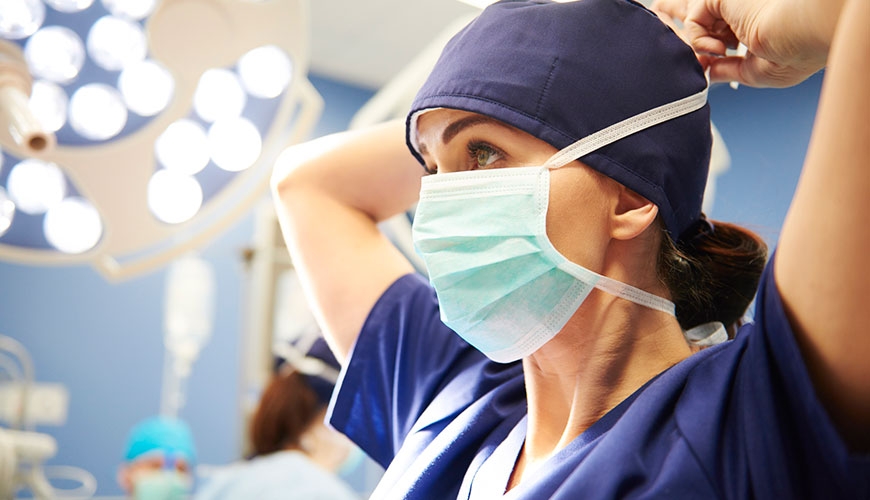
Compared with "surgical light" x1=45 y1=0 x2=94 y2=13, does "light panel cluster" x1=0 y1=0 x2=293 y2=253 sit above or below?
below

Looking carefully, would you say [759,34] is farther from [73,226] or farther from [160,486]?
[160,486]

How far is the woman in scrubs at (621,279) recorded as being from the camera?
0.70 metres

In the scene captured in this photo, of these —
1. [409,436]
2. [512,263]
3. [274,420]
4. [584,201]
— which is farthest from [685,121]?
[274,420]

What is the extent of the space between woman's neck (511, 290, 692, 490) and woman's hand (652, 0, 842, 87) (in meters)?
0.32

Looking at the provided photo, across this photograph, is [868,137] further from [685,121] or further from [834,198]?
[685,121]

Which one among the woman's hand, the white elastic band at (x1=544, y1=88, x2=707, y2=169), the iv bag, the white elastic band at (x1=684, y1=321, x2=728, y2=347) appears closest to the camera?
the woman's hand

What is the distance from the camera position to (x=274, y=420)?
2514 millimetres

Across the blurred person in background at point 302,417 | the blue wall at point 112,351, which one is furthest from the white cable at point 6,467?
the blue wall at point 112,351

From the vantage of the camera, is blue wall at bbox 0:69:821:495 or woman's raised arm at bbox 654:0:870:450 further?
blue wall at bbox 0:69:821:495

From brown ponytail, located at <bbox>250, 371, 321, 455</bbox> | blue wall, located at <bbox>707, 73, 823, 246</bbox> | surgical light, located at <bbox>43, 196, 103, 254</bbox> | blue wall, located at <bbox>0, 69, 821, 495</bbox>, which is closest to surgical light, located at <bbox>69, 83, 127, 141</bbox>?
surgical light, located at <bbox>43, 196, 103, 254</bbox>

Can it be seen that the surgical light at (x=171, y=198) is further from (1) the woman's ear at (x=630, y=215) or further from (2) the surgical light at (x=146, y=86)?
(1) the woman's ear at (x=630, y=215)

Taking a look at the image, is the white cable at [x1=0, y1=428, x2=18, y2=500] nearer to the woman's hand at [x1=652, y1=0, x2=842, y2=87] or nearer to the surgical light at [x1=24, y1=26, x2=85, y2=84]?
the surgical light at [x1=24, y1=26, x2=85, y2=84]

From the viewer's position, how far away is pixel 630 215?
3.16ft

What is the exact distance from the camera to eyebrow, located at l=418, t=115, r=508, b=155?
0.99 metres
